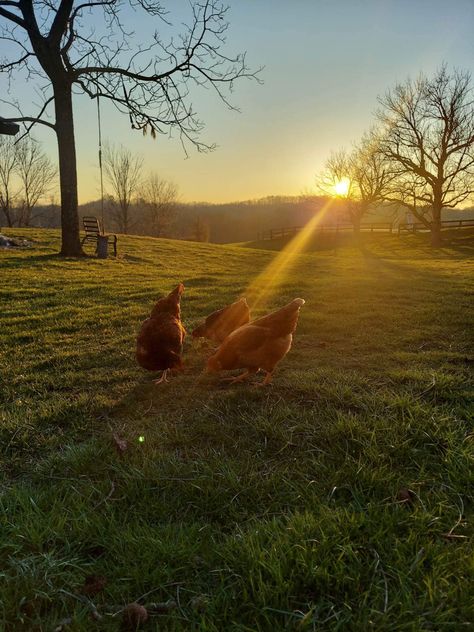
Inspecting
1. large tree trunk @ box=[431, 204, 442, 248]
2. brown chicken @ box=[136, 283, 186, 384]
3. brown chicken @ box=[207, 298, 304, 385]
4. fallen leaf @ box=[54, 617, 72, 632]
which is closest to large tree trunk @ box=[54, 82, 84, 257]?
brown chicken @ box=[136, 283, 186, 384]

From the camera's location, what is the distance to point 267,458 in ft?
7.72

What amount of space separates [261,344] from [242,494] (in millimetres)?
1495

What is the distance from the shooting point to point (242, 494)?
6.68 ft

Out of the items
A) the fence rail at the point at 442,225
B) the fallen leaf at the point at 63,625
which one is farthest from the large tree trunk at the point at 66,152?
the fence rail at the point at 442,225

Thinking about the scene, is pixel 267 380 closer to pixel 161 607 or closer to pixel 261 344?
pixel 261 344

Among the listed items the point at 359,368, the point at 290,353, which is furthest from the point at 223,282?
the point at 359,368

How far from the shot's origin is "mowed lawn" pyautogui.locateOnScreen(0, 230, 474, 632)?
144 centimetres

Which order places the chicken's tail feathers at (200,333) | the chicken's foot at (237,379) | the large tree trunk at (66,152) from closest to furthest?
the chicken's foot at (237,379), the chicken's tail feathers at (200,333), the large tree trunk at (66,152)

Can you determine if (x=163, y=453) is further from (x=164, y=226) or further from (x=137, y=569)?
(x=164, y=226)

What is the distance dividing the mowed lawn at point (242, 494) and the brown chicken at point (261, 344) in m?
0.25

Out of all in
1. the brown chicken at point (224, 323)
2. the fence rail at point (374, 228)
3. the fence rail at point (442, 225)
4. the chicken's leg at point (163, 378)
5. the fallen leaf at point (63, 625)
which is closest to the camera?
the fallen leaf at point (63, 625)

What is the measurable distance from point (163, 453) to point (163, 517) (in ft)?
1.68

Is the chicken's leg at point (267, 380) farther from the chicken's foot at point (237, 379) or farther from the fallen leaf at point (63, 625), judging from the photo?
the fallen leaf at point (63, 625)

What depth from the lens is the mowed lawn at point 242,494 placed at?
1.44 metres
